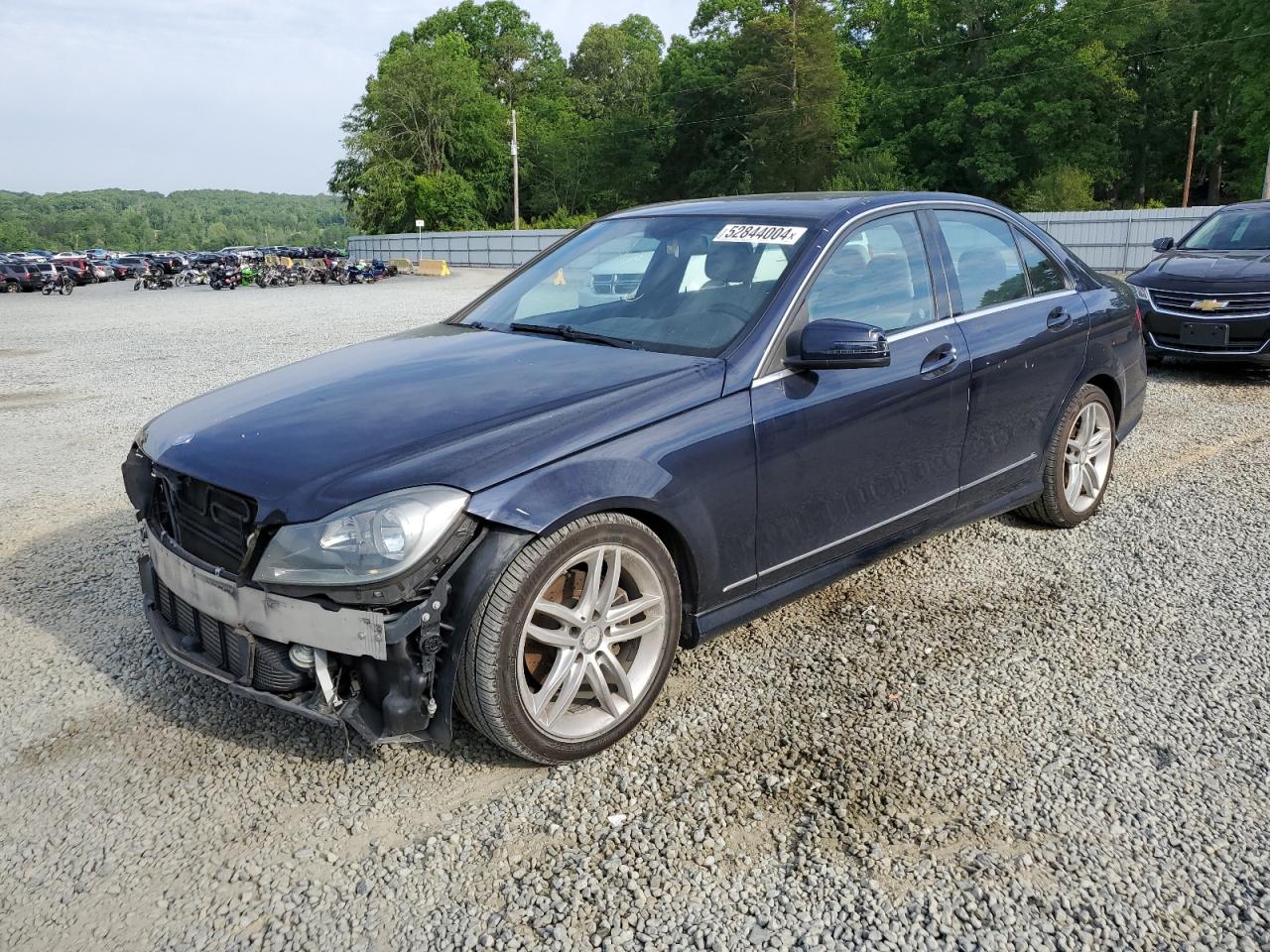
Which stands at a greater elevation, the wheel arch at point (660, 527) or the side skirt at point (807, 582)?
the wheel arch at point (660, 527)

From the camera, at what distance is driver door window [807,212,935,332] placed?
3.69 metres

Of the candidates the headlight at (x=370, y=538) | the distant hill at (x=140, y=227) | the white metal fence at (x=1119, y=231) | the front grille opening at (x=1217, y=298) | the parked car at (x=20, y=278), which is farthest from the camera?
the distant hill at (x=140, y=227)

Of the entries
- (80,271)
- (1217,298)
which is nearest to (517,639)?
(1217,298)

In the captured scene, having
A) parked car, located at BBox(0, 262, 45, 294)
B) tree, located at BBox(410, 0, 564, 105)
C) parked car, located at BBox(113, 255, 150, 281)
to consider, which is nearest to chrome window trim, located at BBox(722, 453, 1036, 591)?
parked car, located at BBox(0, 262, 45, 294)

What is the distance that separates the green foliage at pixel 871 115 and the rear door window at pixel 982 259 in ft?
134

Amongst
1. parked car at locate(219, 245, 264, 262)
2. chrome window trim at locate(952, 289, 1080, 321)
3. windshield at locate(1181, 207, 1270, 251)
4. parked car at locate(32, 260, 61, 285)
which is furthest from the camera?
parked car at locate(219, 245, 264, 262)

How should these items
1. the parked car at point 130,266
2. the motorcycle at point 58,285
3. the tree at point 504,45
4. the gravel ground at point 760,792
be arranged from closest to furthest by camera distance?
the gravel ground at point 760,792 → the motorcycle at point 58,285 → the parked car at point 130,266 → the tree at point 504,45

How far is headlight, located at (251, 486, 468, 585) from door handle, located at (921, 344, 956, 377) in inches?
78.5

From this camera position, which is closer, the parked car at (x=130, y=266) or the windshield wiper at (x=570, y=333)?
the windshield wiper at (x=570, y=333)

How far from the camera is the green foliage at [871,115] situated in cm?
5475

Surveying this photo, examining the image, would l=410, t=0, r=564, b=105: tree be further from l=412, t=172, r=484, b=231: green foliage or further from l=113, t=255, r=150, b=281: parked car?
l=113, t=255, r=150, b=281: parked car

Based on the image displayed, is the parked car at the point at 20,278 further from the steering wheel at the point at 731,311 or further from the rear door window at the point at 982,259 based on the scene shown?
the steering wheel at the point at 731,311

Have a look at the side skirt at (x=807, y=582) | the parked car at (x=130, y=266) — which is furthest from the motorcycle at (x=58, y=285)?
the side skirt at (x=807, y=582)

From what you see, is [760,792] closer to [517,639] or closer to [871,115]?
[517,639]
